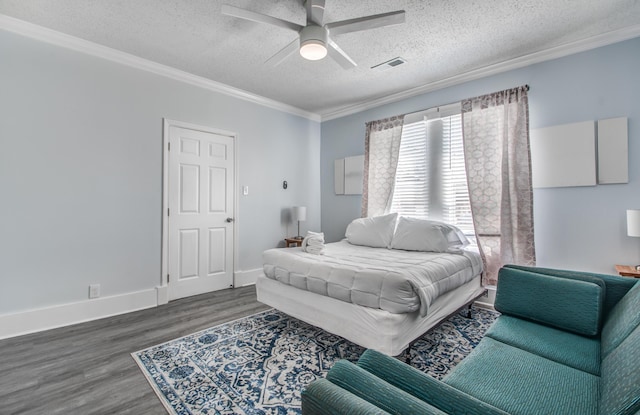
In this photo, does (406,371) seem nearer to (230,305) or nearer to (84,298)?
(230,305)

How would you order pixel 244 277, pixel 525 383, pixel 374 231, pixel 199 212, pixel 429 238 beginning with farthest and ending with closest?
pixel 244 277, pixel 199 212, pixel 374 231, pixel 429 238, pixel 525 383

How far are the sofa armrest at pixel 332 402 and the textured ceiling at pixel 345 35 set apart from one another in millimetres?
2693

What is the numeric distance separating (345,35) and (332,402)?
3023 millimetres

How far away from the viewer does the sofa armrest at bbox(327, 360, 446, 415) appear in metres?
0.71

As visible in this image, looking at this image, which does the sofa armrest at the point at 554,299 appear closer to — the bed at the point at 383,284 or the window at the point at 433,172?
the bed at the point at 383,284

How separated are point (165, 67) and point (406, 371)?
159 inches

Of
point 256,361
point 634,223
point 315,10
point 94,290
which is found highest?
point 315,10

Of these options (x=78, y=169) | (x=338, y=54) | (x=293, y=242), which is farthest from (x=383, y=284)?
(x=78, y=169)

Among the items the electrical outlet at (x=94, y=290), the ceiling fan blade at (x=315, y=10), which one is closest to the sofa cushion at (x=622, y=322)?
the ceiling fan blade at (x=315, y=10)

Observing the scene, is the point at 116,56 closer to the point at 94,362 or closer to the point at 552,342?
the point at 94,362

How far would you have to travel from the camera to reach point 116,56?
3.14 m

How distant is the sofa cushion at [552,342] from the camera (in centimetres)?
135

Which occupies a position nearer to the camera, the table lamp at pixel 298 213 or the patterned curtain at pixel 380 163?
the patterned curtain at pixel 380 163

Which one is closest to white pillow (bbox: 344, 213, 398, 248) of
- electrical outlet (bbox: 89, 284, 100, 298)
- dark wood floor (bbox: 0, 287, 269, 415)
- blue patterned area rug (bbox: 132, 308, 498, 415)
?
blue patterned area rug (bbox: 132, 308, 498, 415)
